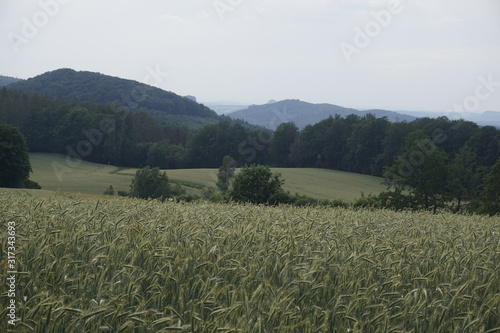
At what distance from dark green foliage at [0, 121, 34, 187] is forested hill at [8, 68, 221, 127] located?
10851cm

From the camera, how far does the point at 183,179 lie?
70.2m

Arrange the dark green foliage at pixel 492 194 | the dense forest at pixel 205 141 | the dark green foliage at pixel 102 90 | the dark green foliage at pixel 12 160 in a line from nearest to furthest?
the dark green foliage at pixel 492 194, the dark green foliage at pixel 12 160, the dense forest at pixel 205 141, the dark green foliage at pixel 102 90

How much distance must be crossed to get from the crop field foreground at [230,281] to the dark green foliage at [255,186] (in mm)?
28739

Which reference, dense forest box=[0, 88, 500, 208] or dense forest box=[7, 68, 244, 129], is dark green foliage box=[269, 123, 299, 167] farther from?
dense forest box=[7, 68, 244, 129]

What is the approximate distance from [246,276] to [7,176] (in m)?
52.4

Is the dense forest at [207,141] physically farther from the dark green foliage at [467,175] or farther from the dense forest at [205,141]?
the dark green foliage at [467,175]

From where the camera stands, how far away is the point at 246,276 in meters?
4.82

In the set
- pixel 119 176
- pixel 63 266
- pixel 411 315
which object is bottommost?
pixel 119 176

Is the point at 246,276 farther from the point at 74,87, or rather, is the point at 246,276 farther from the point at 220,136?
the point at 74,87

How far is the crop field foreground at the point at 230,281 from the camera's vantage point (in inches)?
145

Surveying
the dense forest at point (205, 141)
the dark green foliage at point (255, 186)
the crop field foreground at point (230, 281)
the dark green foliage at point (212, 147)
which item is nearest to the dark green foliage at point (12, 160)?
the dark green foliage at point (255, 186)

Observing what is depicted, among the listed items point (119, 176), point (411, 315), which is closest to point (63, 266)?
point (411, 315)

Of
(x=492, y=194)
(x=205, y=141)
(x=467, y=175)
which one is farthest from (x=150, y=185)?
(x=467, y=175)

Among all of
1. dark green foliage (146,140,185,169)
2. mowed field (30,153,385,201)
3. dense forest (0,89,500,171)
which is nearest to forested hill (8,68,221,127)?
dense forest (0,89,500,171)
